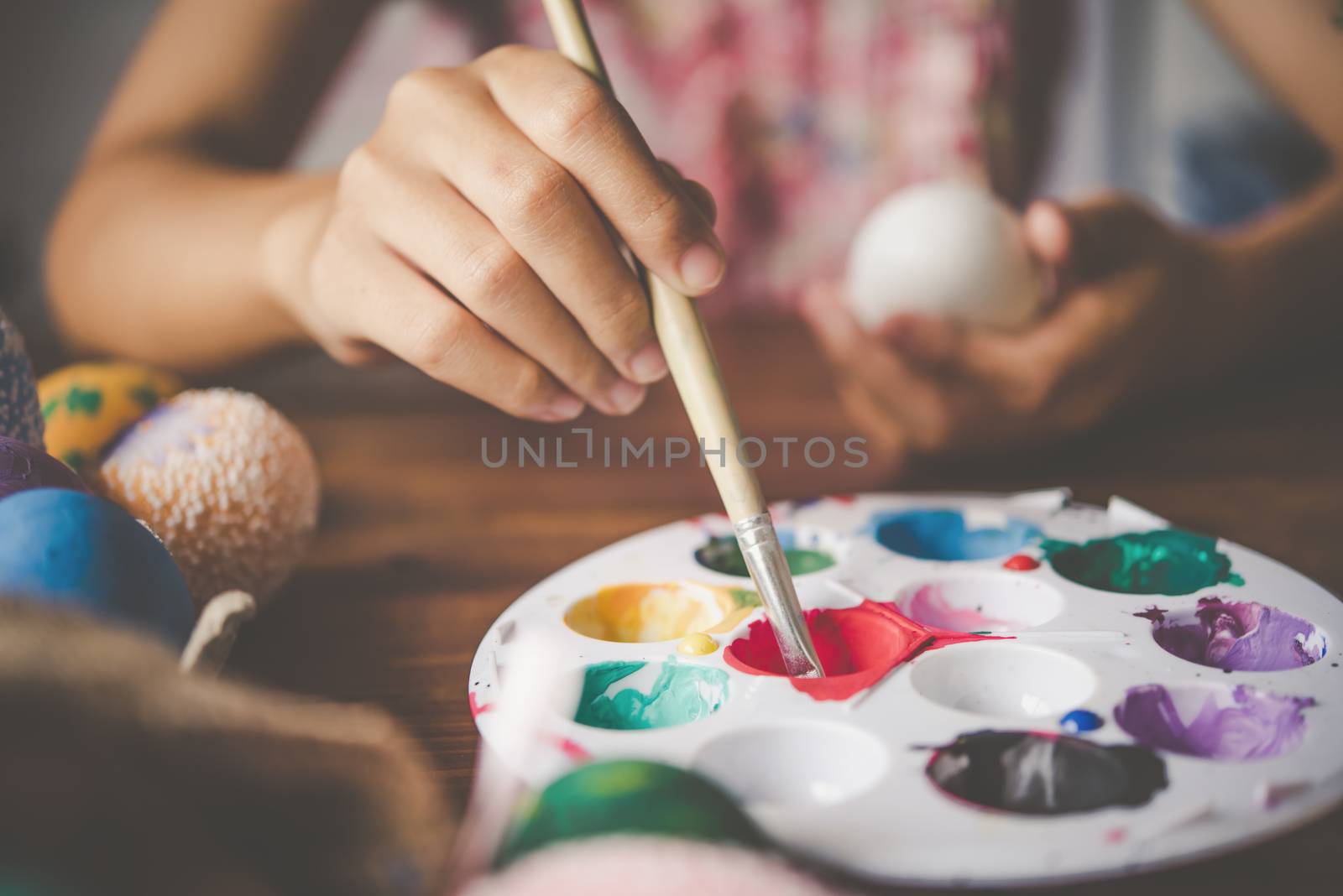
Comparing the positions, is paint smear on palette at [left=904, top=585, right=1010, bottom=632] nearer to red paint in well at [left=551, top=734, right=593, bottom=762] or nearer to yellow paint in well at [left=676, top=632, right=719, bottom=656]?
yellow paint in well at [left=676, top=632, right=719, bottom=656]

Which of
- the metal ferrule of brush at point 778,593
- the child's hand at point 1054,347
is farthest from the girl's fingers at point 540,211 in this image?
the child's hand at point 1054,347

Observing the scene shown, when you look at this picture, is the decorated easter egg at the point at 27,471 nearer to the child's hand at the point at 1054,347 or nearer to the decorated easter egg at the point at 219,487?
the decorated easter egg at the point at 219,487

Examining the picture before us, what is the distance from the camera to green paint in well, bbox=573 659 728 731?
51 cm

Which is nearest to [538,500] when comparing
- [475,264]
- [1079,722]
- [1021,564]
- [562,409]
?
[562,409]

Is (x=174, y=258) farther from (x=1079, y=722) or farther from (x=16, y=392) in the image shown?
(x=1079, y=722)

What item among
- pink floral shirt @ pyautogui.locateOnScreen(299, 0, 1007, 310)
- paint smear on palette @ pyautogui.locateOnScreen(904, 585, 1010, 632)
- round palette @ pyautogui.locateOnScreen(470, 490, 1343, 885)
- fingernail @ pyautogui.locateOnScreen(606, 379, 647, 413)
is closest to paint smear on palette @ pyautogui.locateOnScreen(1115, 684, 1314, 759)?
round palette @ pyautogui.locateOnScreen(470, 490, 1343, 885)

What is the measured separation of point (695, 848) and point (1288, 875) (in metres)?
0.23

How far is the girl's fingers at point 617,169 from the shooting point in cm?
53

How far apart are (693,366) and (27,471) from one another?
0.31 metres

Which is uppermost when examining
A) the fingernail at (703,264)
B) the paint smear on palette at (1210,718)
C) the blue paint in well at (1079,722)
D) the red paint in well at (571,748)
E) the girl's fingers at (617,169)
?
the girl's fingers at (617,169)

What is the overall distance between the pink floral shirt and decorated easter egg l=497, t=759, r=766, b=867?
1.40 metres

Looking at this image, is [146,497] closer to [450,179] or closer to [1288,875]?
[450,179]

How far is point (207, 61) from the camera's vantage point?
3.94ft

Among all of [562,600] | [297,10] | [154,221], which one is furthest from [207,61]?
[562,600]
